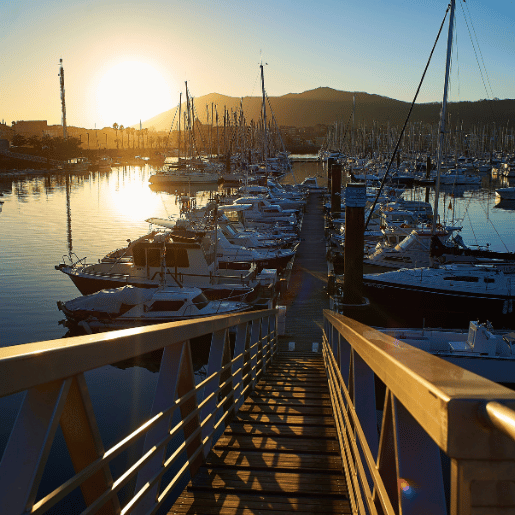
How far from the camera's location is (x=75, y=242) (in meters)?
36.9

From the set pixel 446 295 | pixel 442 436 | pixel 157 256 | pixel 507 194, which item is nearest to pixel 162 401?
pixel 442 436

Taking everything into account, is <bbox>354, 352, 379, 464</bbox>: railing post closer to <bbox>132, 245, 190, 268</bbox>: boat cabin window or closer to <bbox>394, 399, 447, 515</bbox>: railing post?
<bbox>394, 399, 447, 515</bbox>: railing post

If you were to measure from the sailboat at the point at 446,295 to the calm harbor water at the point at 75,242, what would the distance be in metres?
9.04

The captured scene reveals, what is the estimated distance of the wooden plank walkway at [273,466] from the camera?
3166 millimetres

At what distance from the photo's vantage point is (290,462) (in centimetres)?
387

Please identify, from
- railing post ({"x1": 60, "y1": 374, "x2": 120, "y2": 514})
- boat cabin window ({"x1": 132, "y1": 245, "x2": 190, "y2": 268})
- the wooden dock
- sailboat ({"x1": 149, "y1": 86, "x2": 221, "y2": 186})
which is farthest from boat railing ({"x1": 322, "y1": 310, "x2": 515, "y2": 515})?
sailboat ({"x1": 149, "y1": 86, "x2": 221, "y2": 186})

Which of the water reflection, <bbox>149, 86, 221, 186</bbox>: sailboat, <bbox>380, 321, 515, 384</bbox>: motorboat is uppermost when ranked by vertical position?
<bbox>149, 86, 221, 186</bbox>: sailboat

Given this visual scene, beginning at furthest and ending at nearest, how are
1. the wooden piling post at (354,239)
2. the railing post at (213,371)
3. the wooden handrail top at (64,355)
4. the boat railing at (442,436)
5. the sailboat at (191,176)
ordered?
the sailboat at (191,176) < the wooden piling post at (354,239) < the railing post at (213,371) < the wooden handrail top at (64,355) < the boat railing at (442,436)

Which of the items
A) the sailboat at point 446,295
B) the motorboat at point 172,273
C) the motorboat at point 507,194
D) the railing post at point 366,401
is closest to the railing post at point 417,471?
the railing post at point 366,401

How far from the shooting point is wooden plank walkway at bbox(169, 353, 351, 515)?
10.4ft

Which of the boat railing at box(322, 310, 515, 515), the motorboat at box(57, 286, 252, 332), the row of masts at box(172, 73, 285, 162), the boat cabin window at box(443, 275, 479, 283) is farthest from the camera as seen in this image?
the row of masts at box(172, 73, 285, 162)

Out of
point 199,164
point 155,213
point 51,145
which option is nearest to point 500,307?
point 155,213

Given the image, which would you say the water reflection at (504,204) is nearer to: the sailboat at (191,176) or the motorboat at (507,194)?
the motorboat at (507,194)

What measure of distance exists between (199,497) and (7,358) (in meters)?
2.25
